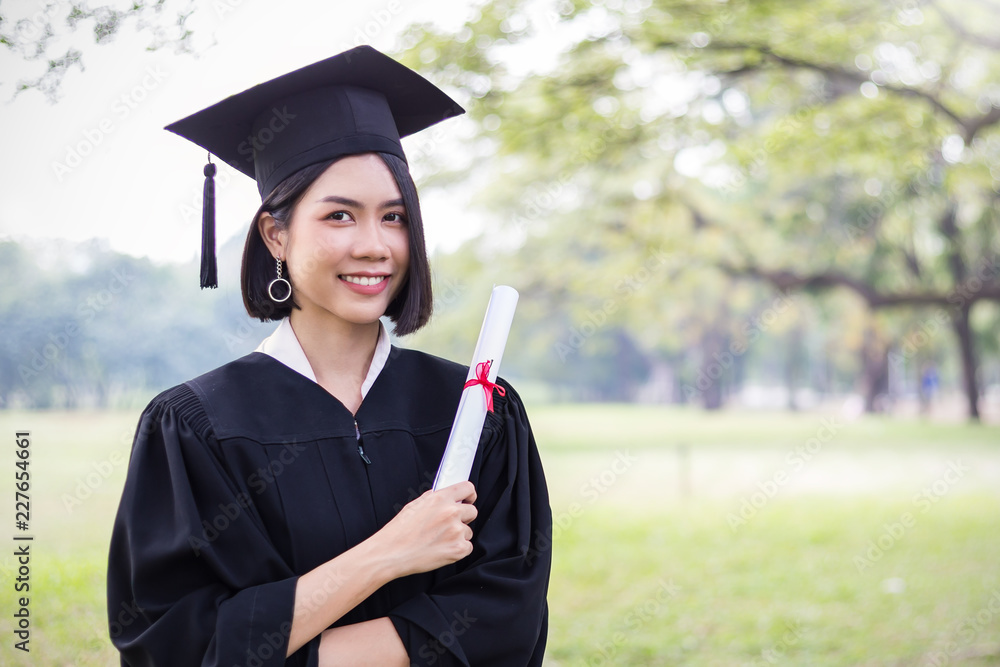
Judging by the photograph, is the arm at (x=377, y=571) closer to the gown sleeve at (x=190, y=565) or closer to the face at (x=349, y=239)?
the gown sleeve at (x=190, y=565)

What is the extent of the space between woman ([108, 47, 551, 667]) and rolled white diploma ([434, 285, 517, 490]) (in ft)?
0.16

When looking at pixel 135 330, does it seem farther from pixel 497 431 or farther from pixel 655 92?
pixel 655 92

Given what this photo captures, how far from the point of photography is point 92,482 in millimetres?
4273

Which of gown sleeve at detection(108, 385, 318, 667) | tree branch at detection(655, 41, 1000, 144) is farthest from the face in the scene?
tree branch at detection(655, 41, 1000, 144)

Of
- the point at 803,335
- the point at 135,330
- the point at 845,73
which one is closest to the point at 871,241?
the point at 803,335

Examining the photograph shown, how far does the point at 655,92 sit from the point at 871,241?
10392 millimetres

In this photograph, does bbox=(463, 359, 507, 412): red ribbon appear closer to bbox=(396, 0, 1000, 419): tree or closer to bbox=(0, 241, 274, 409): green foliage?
bbox=(0, 241, 274, 409): green foliage

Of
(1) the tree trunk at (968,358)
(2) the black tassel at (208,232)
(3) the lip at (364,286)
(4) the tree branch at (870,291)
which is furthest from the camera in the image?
(1) the tree trunk at (968,358)

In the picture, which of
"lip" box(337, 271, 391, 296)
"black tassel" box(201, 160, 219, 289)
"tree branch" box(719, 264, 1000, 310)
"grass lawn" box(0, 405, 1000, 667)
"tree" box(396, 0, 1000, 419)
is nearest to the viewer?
"lip" box(337, 271, 391, 296)

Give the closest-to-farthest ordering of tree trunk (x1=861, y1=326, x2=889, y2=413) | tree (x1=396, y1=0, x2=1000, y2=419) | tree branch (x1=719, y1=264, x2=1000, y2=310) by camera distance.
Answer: tree (x1=396, y1=0, x2=1000, y2=419) → tree branch (x1=719, y1=264, x2=1000, y2=310) → tree trunk (x1=861, y1=326, x2=889, y2=413)

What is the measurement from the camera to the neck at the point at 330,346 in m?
1.69

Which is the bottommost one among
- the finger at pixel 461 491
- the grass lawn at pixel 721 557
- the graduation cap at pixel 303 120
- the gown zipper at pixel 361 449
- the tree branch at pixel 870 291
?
the grass lawn at pixel 721 557

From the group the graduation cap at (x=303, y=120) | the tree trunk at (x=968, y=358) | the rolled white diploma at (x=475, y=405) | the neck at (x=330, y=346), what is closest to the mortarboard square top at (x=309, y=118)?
the graduation cap at (x=303, y=120)

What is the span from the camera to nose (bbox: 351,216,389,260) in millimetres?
1558
